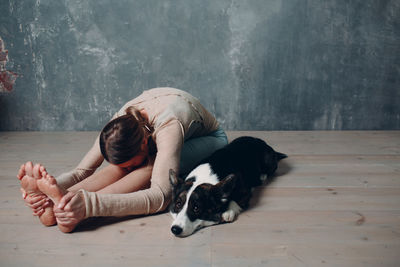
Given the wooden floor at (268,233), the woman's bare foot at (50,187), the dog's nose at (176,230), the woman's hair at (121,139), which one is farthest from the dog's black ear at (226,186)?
the woman's bare foot at (50,187)

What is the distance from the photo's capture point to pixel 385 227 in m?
1.62

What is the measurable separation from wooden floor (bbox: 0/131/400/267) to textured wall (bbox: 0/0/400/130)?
4.12ft

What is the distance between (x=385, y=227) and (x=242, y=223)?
646mm

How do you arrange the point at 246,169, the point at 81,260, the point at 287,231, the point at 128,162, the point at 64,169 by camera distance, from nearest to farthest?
the point at 81,260 → the point at 287,231 → the point at 128,162 → the point at 246,169 → the point at 64,169

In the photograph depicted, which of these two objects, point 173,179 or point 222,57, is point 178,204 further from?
point 222,57

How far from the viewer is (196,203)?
1.61 metres

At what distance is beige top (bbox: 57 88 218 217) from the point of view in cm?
158

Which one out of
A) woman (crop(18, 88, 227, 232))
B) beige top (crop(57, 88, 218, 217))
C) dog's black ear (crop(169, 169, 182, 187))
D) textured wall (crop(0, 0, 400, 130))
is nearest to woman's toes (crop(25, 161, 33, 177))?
woman (crop(18, 88, 227, 232))

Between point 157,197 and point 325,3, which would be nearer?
point 157,197

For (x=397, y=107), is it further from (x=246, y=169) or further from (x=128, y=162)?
(x=128, y=162)

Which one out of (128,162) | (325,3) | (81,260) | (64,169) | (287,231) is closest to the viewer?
(81,260)

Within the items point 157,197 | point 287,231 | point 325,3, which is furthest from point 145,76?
point 287,231

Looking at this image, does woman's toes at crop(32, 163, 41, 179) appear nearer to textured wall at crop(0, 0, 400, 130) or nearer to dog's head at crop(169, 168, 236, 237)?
dog's head at crop(169, 168, 236, 237)

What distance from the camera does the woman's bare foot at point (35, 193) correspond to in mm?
1487
